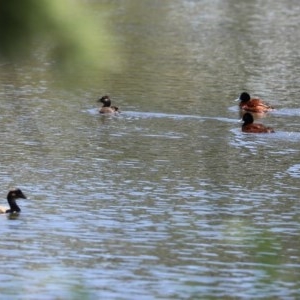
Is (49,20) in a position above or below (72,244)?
above

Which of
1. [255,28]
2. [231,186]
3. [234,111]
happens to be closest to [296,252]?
[231,186]

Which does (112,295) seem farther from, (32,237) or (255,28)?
(255,28)

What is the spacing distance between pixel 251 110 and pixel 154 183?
775 centimetres

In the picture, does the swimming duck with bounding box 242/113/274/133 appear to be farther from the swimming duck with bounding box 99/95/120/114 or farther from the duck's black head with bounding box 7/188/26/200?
the duck's black head with bounding box 7/188/26/200

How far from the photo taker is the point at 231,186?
1705 cm

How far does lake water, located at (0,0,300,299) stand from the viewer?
7359mm

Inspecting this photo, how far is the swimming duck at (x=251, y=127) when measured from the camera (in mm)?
22422

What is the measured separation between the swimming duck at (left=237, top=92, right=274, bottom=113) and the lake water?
9.5 inches

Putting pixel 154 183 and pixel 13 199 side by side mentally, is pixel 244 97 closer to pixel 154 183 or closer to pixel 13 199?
pixel 154 183

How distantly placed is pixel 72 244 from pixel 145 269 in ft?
5.83

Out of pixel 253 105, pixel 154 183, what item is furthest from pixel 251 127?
pixel 154 183

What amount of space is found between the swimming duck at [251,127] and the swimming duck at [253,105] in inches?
58.3

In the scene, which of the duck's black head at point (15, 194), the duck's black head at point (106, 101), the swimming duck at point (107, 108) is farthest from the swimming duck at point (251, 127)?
the duck's black head at point (15, 194)

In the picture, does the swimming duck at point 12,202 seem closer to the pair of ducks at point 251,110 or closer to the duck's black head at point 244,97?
the pair of ducks at point 251,110
